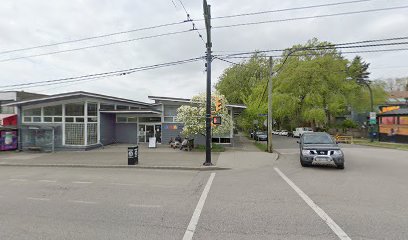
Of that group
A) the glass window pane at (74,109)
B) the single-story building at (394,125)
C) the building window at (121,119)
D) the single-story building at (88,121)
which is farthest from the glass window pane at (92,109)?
the single-story building at (394,125)

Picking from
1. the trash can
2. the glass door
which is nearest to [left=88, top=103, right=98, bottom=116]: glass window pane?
the glass door

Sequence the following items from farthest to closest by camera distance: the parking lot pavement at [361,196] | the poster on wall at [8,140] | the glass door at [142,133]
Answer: the glass door at [142,133] < the poster on wall at [8,140] < the parking lot pavement at [361,196]

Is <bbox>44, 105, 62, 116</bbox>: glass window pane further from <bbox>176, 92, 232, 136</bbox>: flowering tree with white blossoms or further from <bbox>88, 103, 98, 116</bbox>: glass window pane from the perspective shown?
<bbox>176, 92, 232, 136</bbox>: flowering tree with white blossoms

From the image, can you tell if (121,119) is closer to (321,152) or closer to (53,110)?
(53,110)

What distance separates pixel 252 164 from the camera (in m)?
12.2

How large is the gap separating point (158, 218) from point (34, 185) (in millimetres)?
5992

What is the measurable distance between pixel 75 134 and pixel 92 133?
1.25 meters

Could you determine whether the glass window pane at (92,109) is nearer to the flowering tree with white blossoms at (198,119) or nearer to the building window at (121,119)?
the building window at (121,119)

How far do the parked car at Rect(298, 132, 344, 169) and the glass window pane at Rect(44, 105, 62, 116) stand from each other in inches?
723

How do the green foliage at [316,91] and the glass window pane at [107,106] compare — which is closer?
the glass window pane at [107,106]

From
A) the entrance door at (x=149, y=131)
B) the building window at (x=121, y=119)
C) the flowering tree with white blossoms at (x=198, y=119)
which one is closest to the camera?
the flowering tree with white blossoms at (x=198, y=119)

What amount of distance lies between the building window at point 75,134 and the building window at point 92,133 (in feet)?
1.65

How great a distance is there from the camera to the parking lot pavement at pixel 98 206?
436cm

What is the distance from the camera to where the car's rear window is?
1170 cm
